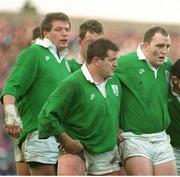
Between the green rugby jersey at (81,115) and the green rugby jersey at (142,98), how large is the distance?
39 cm

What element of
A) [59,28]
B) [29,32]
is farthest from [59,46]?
[29,32]

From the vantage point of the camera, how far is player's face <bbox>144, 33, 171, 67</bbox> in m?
7.88

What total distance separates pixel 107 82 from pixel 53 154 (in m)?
0.99

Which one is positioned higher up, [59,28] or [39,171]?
[59,28]

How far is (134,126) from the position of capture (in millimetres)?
7848

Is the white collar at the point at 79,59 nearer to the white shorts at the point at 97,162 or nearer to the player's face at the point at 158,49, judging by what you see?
the player's face at the point at 158,49

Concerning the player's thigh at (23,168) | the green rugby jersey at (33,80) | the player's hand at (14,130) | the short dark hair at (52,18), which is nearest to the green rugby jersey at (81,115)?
the player's hand at (14,130)

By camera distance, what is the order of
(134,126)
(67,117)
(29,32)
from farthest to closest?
(29,32) → (134,126) → (67,117)

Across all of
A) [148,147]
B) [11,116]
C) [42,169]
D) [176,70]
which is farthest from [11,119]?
[176,70]

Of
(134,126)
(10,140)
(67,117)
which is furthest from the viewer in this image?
(10,140)

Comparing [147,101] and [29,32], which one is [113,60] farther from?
[29,32]

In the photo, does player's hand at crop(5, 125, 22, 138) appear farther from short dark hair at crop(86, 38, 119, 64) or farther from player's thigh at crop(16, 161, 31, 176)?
player's thigh at crop(16, 161, 31, 176)

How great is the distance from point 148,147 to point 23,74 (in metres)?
1.31

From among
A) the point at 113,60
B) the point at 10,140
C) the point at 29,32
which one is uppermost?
the point at 113,60
